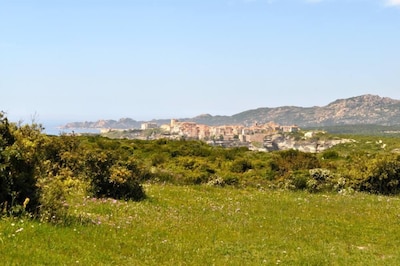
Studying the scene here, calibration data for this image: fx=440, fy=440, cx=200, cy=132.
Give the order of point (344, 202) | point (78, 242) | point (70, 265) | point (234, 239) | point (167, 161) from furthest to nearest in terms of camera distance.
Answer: point (167, 161)
point (344, 202)
point (234, 239)
point (78, 242)
point (70, 265)

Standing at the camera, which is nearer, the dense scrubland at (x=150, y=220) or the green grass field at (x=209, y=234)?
the green grass field at (x=209, y=234)

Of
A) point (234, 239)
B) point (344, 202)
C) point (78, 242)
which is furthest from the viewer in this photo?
point (344, 202)

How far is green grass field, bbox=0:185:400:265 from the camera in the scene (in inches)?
402

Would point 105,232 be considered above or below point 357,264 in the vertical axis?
above

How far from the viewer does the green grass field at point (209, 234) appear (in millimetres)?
10219

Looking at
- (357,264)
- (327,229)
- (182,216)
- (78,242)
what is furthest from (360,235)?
(78,242)

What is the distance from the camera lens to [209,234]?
577 inches

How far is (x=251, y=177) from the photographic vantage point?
40000 millimetres

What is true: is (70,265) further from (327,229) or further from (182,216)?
(327,229)

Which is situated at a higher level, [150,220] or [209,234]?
[150,220]

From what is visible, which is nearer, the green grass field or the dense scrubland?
the green grass field

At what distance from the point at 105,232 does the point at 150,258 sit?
2.19 metres

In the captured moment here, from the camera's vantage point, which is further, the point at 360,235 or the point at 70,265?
the point at 360,235

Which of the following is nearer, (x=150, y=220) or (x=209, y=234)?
(x=209, y=234)
